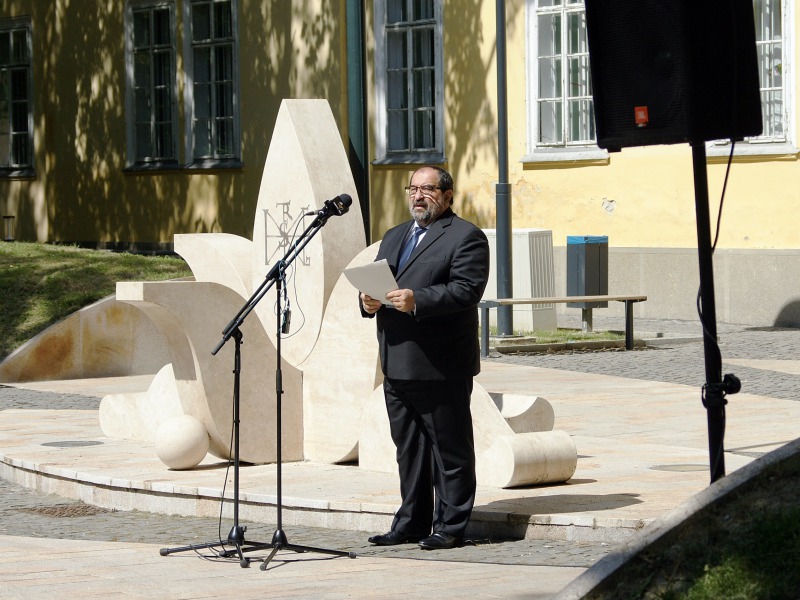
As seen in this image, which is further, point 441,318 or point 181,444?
point 181,444

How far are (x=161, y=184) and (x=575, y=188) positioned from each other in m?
9.51

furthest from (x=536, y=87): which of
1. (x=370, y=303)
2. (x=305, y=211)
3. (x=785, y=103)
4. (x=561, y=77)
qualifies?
(x=370, y=303)

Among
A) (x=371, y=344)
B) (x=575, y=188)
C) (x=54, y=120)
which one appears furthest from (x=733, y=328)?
(x=54, y=120)

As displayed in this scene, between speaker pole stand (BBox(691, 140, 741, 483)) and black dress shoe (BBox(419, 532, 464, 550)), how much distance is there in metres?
1.63

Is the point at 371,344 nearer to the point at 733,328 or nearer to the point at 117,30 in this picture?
the point at 733,328

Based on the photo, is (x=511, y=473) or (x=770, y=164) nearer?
(x=511, y=473)

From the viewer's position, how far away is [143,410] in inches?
468

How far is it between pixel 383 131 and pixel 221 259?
1501cm

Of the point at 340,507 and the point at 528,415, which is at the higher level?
the point at 528,415

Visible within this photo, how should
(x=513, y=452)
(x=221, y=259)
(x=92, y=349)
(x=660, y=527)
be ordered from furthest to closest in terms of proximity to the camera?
(x=92, y=349)
(x=221, y=259)
(x=513, y=452)
(x=660, y=527)

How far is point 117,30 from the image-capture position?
3083 cm

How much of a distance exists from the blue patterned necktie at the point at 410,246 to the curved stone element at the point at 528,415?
1830 mm

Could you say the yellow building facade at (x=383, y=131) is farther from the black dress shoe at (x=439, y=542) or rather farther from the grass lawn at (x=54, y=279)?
the black dress shoe at (x=439, y=542)

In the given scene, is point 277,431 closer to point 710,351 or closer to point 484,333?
point 710,351
